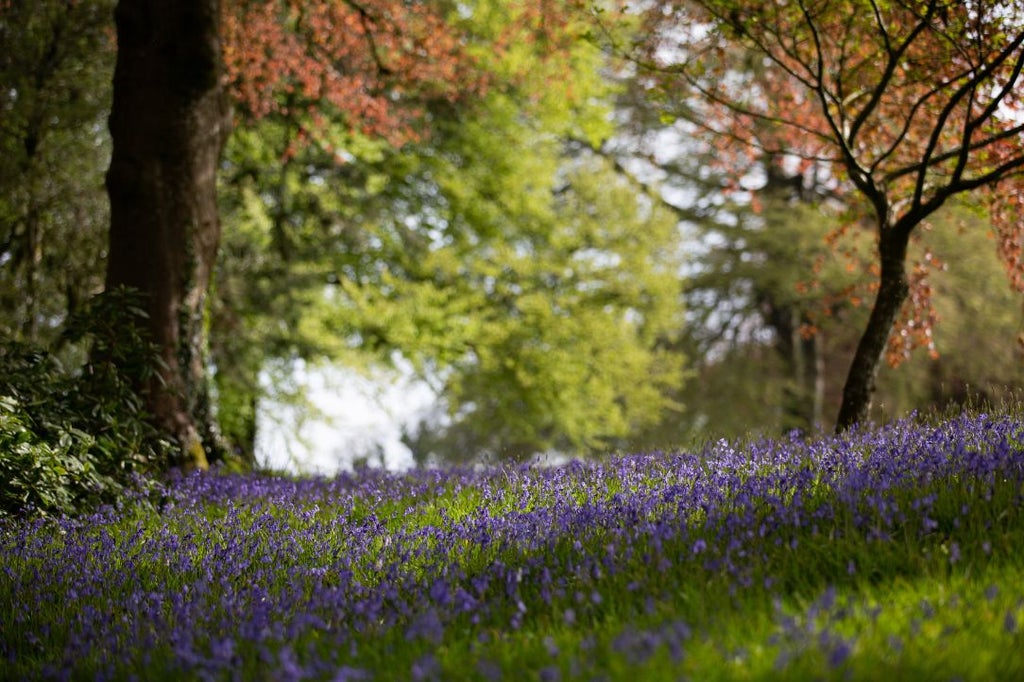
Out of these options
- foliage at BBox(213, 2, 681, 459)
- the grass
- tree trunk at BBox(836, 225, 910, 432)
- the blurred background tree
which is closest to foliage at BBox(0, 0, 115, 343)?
the blurred background tree

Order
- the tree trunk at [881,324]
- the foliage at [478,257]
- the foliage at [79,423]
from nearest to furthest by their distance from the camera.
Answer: the foliage at [79,423], the tree trunk at [881,324], the foliage at [478,257]

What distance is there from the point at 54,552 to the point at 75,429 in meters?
1.98

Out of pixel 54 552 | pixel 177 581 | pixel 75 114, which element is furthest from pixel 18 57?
pixel 177 581

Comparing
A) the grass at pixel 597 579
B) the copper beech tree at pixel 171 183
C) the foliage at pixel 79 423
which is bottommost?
the grass at pixel 597 579

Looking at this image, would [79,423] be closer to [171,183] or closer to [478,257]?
[171,183]

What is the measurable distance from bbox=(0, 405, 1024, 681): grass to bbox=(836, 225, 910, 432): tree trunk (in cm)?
223

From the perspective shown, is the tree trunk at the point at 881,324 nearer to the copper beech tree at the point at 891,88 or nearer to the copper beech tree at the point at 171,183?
the copper beech tree at the point at 891,88

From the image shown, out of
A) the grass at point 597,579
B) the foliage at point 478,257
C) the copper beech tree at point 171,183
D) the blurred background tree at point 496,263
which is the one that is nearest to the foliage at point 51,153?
the blurred background tree at point 496,263

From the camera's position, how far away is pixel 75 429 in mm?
7949

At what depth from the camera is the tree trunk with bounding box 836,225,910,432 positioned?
8805 mm

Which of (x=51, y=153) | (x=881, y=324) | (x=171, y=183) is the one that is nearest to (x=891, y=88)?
(x=881, y=324)

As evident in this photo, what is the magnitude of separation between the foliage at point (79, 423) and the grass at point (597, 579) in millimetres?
707

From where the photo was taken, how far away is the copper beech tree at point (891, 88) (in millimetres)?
7785

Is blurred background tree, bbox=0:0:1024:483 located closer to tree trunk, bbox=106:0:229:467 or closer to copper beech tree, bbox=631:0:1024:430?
tree trunk, bbox=106:0:229:467
